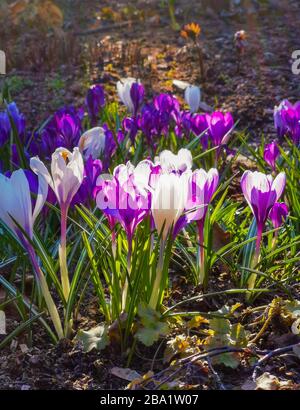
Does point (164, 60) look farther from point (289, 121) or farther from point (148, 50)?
point (289, 121)

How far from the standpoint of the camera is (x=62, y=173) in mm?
2150

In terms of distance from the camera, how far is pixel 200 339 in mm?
2420

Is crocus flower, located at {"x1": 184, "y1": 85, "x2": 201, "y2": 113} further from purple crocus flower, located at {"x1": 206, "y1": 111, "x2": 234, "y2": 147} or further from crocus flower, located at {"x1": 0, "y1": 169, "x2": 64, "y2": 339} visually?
crocus flower, located at {"x1": 0, "y1": 169, "x2": 64, "y2": 339}

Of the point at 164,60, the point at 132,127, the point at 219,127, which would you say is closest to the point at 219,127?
the point at 219,127

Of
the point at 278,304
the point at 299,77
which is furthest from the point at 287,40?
the point at 278,304

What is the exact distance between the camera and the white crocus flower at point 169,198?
80.3 inches

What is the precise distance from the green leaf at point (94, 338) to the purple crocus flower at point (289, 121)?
1635mm

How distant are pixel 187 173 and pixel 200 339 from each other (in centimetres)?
63

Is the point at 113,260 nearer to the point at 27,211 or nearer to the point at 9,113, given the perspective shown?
the point at 27,211

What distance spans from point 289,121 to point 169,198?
1.55 m

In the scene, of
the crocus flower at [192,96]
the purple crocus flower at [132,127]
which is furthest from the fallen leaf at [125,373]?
the crocus flower at [192,96]

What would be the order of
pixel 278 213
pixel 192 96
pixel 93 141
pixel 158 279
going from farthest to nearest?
pixel 192 96, pixel 93 141, pixel 278 213, pixel 158 279

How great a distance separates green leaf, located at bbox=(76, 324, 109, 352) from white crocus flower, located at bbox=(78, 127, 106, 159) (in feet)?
3.87

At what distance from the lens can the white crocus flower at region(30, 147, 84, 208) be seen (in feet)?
6.98
